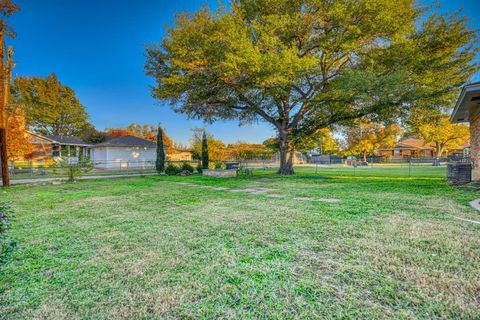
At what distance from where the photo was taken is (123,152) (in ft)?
75.4

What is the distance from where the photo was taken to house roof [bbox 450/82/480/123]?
17.6ft

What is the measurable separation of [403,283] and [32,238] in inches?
168

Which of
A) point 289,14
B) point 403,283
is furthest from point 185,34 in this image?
point 403,283

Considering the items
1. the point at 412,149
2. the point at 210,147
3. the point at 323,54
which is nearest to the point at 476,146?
the point at 323,54

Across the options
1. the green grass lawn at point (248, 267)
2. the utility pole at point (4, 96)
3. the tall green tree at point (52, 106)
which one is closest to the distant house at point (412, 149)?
the green grass lawn at point (248, 267)

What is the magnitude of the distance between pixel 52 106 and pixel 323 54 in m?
37.3

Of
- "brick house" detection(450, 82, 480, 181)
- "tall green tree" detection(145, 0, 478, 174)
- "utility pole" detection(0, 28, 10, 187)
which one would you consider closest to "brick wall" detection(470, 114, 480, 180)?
"brick house" detection(450, 82, 480, 181)

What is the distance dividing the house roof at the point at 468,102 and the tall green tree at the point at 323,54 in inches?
76.5

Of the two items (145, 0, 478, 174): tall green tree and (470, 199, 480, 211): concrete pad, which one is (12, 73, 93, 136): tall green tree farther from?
(470, 199, 480, 211): concrete pad

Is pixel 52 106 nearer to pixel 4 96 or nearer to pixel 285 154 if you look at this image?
A: pixel 4 96

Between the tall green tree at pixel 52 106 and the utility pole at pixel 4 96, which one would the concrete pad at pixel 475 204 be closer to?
the utility pole at pixel 4 96

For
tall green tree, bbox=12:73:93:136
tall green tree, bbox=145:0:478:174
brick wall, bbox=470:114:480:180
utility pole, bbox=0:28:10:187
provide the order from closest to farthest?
brick wall, bbox=470:114:480:180
utility pole, bbox=0:28:10:187
tall green tree, bbox=145:0:478:174
tall green tree, bbox=12:73:93:136

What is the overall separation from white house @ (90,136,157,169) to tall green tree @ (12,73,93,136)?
14382 mm

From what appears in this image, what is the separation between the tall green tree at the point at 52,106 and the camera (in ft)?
103
